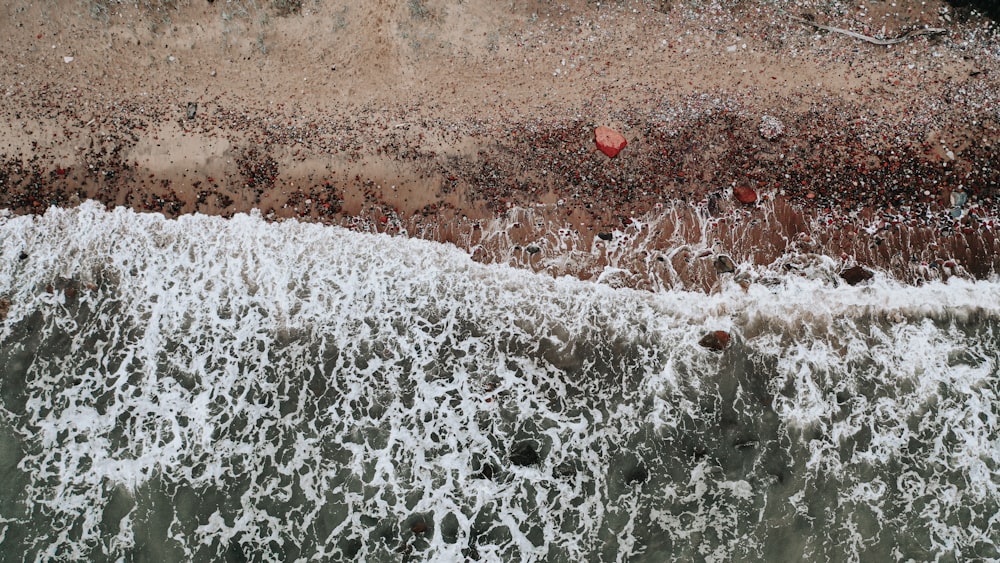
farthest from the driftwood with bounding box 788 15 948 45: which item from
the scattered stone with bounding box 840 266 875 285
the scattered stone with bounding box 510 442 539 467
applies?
the scattered stone with bounding box 510 442 539 467

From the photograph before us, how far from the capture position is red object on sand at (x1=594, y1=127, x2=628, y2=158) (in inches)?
522

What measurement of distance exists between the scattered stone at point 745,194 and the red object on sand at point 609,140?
3093 millimetres

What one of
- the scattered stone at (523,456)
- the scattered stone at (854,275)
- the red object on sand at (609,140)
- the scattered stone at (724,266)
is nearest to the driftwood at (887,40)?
the red object on sand at (609,140)

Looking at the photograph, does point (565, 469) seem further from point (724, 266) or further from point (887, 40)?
point (887, 40)

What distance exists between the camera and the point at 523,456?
1267cm

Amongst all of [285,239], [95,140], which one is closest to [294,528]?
[285,239]

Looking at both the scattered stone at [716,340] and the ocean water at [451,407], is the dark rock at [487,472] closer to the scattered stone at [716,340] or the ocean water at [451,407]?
the ocean water at [451,407]

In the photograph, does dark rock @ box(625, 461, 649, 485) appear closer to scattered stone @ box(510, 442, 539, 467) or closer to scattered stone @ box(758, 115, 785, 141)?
scattered stone @ box(510, 442, 539, 467)

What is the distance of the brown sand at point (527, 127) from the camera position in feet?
43.5

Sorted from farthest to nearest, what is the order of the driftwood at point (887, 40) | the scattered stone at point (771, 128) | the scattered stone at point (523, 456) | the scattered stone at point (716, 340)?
1. the driftwood at point (887, 40)
2. the scattered stone at point (771, 128)
3. the scattered stone at point (716, 340)
4. the scattered stone at point (523, 456)

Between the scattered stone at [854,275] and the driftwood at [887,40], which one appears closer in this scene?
the scattered stone at [854,275]

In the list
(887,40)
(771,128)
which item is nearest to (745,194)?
(771,128)

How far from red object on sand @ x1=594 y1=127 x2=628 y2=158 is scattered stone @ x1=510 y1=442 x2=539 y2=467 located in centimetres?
752

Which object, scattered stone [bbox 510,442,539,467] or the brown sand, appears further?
the brown sand
